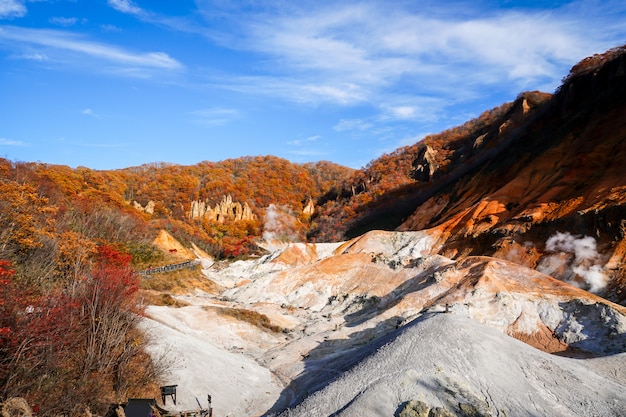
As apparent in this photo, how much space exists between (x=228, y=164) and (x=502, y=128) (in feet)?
272

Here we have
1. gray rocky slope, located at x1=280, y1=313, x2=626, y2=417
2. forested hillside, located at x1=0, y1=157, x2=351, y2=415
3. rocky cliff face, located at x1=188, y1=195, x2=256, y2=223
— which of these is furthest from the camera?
rocky cliff face, located at x1=188, y1=195, x2=256, y2=223

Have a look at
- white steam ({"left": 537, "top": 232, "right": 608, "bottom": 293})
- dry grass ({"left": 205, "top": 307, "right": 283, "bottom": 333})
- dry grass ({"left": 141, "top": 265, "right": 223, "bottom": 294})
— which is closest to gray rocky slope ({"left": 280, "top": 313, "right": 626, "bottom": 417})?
white steam ({"left": 537, "top": 232, "right": 608, "bottom": 293})

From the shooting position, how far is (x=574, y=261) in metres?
31.7

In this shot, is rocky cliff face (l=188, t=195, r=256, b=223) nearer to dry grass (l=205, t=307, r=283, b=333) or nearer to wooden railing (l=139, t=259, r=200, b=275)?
wooden railing (l=139, t=259, r=200, b=275)

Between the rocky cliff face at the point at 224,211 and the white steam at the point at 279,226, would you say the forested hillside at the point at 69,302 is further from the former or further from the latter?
the white steam at the point at 279,226

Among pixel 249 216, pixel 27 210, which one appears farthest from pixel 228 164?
pixel 27 210

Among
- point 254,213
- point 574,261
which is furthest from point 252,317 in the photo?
point 254,213

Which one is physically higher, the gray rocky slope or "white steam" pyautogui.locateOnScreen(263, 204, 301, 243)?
"white steam" pyautogui.locateOnScreen(263, 204, 301, 243)

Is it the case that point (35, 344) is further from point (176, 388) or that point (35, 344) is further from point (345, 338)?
point (345, 338)

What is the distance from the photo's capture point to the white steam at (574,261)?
28994mm

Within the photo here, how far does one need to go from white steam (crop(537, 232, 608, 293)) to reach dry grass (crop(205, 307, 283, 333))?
2145 cm

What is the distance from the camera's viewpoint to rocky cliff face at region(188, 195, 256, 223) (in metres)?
96.4

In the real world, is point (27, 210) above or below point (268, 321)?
above

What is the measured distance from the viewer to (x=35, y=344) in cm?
1230
